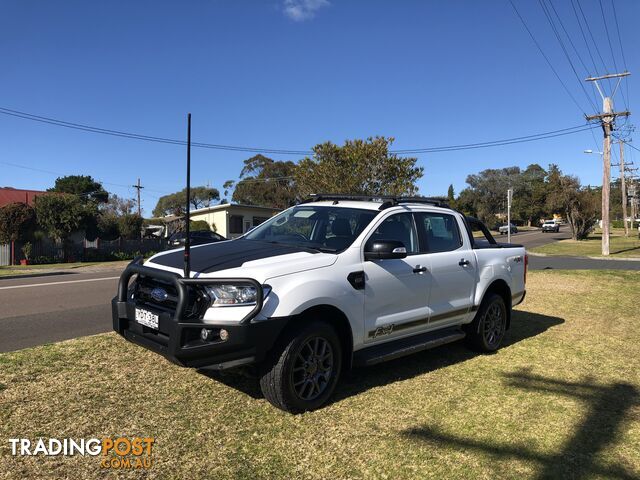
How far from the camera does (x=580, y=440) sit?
3.82 m

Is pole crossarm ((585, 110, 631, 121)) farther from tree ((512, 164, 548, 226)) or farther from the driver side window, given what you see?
tree ((512, 164, 548, 226))

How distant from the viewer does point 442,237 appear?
5734mm

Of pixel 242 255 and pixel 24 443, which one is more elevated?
pixel 242 255

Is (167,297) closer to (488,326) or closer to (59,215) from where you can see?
(488,326)

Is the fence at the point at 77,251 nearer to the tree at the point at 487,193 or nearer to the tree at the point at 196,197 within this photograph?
the tree at the point at 196,197

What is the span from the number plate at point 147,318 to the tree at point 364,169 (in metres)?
26.3

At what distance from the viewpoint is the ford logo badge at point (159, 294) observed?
158 inches

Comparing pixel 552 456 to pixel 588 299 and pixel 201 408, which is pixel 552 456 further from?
pixel 588 299

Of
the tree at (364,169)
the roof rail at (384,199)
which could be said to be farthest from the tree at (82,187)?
the roof rail at (384,199)

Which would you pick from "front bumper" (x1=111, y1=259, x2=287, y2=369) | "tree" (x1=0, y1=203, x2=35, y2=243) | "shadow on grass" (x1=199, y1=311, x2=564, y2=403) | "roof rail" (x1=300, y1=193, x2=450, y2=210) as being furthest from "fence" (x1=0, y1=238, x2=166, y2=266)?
"front bumper" (x1=111, y1=259, x2=287, y2=369)

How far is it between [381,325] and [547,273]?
472 inches

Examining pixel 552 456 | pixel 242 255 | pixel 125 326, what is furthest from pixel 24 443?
pixel 552 456

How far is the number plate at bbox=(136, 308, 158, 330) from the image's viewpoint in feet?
12.8

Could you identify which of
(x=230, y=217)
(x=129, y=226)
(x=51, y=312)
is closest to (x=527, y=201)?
(x=230, y=217)
